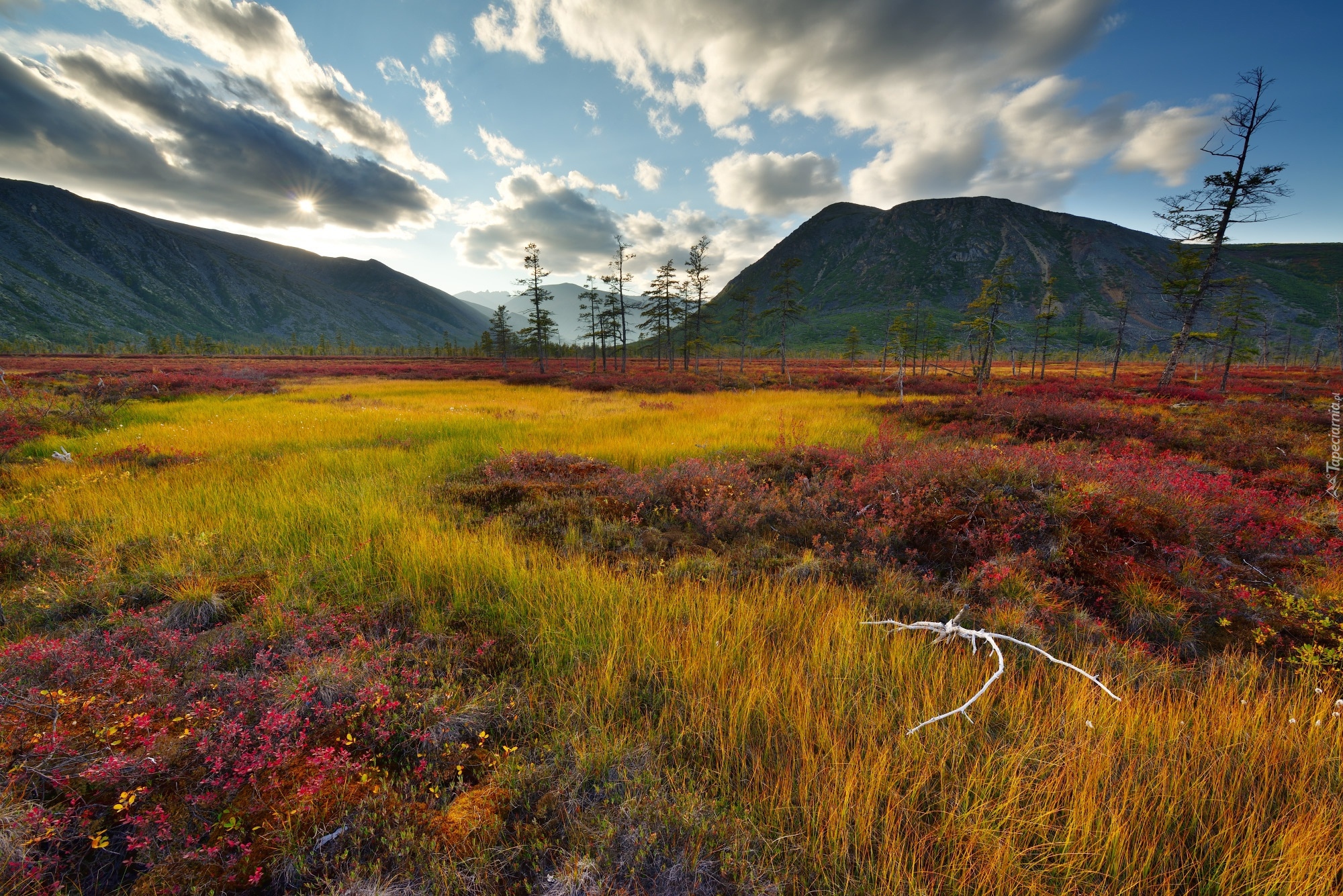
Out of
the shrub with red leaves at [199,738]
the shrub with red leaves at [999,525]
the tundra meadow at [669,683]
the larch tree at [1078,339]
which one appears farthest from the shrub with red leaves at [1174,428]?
the larch tree at [1078,339]

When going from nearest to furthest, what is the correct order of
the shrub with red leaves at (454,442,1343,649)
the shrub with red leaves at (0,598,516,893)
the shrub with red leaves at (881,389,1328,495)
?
the shrub with red leaves at (0,598,516,893)
the shrub with red leaves at (454,442,1343,649)
the shrub with red leaves at (881,389,1328,495)

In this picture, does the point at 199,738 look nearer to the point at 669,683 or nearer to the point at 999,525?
the point at 669,683

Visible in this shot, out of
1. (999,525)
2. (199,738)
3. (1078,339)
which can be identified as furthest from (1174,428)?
(1078,339)

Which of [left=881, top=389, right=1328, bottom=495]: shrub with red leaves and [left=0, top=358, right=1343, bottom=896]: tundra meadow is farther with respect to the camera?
[left=881, top=389, right=1328, bottom=495]: shrub with red leaves

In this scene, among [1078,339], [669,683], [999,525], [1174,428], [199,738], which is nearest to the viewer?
[199,738]

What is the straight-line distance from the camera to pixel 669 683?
2469mm

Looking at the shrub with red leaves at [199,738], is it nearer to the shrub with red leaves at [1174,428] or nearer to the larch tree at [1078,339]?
the shrub with red leaves at [1174,428]

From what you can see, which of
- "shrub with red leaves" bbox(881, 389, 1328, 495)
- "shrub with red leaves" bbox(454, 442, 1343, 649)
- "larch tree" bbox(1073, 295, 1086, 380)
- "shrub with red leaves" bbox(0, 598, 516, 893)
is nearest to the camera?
"shrub with red leaves" bbox(0, 598, 516, 893)

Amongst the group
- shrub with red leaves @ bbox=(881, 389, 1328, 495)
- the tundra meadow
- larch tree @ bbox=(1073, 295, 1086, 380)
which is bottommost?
the tundra meadow

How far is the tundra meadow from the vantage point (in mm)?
1530

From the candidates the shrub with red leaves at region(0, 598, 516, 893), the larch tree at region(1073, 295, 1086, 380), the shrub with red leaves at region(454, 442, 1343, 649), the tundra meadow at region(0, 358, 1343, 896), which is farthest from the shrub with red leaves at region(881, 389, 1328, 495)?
the larch tree at region(1073, 295, 1086, 380)

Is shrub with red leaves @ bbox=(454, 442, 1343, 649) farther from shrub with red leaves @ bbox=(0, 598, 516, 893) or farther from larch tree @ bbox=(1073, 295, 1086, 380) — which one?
larch tree @ bbox=(1073, 295, 1086, 380)

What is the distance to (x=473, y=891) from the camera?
4.68 feet

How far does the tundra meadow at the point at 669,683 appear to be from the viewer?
153 cm
